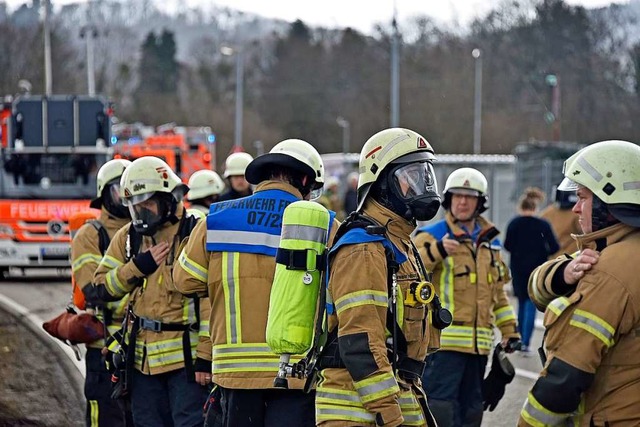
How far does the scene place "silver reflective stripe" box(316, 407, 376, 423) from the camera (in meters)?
4.37

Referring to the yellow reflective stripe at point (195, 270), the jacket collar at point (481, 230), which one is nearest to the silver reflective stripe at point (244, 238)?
the yellow reflective stripe at point (195, 270)

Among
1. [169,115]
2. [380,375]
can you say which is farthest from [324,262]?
[169,115]

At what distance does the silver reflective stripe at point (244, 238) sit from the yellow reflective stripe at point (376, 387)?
4.02 feet

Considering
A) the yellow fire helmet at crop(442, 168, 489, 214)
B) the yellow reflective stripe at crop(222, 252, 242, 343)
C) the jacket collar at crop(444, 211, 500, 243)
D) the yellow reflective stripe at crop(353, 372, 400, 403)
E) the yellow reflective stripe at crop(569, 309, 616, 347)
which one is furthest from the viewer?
the yellow fire helmet at crop(442, 168, 489, 214)

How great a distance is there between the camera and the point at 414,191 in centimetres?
465

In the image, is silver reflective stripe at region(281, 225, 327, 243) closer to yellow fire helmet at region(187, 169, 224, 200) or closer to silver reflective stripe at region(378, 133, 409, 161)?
silver reflective stripe at region(378, 133, 409, 161)

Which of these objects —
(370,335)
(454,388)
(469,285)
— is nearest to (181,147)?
(469,285)

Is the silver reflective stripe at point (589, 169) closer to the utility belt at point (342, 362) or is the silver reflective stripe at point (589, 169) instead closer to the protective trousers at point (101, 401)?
the utility belt at point (342, 362)

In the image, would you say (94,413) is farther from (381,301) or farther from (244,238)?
(381,301)

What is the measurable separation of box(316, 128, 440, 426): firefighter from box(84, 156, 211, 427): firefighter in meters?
1.70

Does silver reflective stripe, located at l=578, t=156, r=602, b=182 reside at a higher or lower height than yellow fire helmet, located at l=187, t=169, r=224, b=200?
higher

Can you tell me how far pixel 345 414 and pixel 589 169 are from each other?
1.30m

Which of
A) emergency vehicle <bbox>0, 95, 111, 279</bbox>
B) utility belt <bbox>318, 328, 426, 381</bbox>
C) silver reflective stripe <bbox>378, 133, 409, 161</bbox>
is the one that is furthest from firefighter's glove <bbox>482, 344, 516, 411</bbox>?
emergency vehicle <bbox>0, 95, 111, 279</bbox>

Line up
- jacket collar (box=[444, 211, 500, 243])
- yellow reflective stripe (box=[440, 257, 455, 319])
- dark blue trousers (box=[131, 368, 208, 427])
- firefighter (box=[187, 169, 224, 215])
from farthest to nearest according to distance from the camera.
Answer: firefighter (box=[187, 169, 224, 215]), jacket collar (box=[444, 211, 500, 243]), yellow reflective stripe (box=[440, 257, 455, 319]), dark blue trousers (box=[131, 368, 208, 427])
